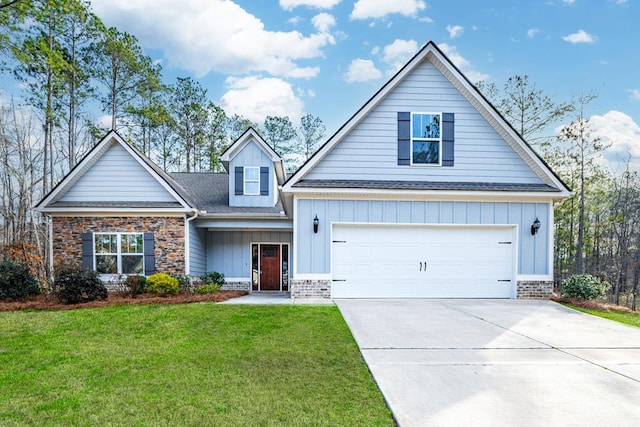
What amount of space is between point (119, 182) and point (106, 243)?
2.03m

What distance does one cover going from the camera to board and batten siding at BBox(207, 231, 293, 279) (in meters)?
13.9

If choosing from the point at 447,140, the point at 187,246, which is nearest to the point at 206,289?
the point at 187,246

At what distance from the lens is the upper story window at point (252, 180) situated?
567 inches

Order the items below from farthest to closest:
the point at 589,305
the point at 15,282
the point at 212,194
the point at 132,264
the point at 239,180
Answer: the point at 212,194
the point at 239,180
the point at 132,264
the point at 15,282
the point at 589,305

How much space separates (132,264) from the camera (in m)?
11.7

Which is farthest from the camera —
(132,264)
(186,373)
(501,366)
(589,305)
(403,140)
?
(132,264)

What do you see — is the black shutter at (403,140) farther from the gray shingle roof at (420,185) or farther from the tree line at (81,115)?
the tree line at (81,115)

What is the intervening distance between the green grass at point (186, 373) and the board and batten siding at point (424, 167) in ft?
15.8

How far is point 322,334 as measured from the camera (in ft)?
19.6

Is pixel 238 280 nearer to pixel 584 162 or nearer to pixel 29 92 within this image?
pixel 29 92

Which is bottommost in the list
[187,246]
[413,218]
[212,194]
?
[187,246]

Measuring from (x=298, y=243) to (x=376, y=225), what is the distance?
2246 mm

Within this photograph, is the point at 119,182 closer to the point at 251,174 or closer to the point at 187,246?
the point at 187,246

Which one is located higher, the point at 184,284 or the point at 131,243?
the point at 131,243
